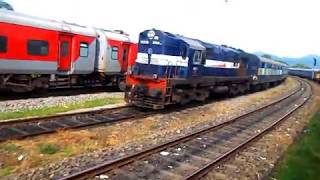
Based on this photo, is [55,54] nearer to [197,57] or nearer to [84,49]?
[84,49]

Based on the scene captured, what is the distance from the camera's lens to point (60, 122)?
1255 centimetres

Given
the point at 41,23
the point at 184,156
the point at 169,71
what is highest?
the point at 41,23

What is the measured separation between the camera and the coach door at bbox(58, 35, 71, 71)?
19.5m

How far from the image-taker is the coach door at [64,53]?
1953 cm

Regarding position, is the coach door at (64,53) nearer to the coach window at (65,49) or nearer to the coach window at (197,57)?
the coach window at (65,49)

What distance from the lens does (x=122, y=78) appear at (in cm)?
2556

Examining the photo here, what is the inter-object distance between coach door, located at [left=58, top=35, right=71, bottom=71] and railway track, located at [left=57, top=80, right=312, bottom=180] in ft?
31.6

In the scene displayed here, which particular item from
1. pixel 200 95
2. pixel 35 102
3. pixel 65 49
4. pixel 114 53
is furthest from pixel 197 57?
pixel 35 102

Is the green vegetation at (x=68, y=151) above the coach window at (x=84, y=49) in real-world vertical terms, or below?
below

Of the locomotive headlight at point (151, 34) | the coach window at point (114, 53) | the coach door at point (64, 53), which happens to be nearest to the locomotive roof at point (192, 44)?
the locomotive headlight at point (151, 34)

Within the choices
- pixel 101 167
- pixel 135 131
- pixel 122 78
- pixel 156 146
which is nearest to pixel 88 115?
pixel 135 131

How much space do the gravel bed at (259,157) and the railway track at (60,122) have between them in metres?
5.00

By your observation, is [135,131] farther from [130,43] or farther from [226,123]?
[130,43]

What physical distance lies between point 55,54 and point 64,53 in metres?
0.82
